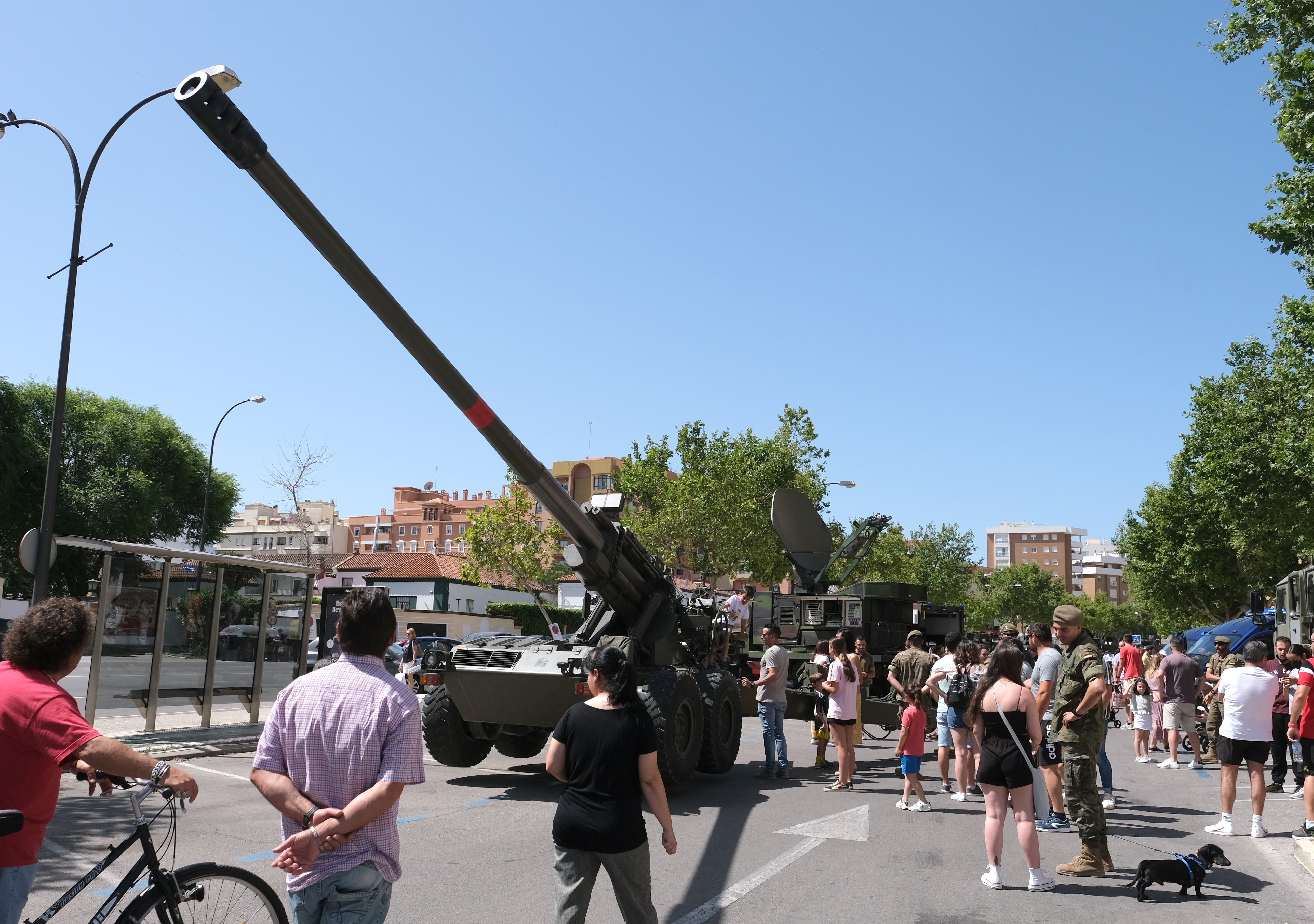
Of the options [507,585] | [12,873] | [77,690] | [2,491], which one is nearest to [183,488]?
[2,491]

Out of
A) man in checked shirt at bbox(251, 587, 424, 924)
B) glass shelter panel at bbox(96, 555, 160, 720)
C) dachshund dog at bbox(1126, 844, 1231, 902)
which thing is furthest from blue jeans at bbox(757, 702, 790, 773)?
man in checked shirt at bbox(251, 587, 424, 924)

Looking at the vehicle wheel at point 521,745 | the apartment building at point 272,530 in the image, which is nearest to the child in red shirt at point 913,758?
the vehicle wheel at point 521,745

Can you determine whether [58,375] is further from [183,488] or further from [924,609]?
[183,488]

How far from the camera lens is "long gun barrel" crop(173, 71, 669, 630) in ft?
21.0

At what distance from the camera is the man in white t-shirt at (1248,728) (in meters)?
8.46

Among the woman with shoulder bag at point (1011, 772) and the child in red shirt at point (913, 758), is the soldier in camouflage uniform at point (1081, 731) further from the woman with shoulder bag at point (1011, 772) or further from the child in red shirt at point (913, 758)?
the child in red shirt at point (913, 758)

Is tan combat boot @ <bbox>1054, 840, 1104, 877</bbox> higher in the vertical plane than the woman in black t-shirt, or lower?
lower

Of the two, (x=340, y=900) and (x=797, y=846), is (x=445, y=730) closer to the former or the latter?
(x=797, y=846)

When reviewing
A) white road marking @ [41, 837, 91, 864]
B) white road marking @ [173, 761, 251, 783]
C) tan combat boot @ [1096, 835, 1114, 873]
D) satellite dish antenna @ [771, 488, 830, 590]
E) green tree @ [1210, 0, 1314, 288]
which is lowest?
white road marking @ [173, 761, 251, 783]

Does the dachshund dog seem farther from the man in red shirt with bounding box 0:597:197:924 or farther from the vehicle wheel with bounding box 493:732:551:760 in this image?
the vehicle wheel with bounding box 493:732:551:760

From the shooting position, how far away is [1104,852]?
23.7 feet

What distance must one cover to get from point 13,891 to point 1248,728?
8503 mm

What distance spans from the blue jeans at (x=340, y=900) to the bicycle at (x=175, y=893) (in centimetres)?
59

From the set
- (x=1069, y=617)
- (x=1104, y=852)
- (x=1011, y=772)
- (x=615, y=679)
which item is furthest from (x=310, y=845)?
(x=1069, y=617)
